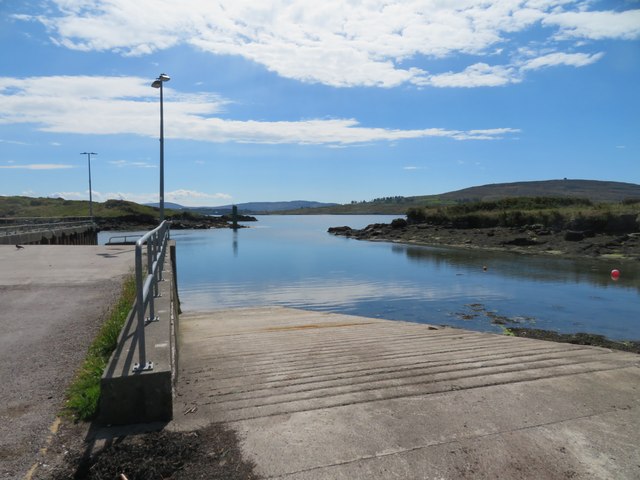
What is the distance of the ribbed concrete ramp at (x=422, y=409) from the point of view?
123 inches

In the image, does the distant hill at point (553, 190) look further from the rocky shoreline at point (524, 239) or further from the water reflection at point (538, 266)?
the water reflection at point (538, 266)

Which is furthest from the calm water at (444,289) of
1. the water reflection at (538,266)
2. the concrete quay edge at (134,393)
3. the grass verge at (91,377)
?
the concrete quay edge at (134,393)

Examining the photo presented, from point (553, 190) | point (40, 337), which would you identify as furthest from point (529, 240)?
point (553, 190)

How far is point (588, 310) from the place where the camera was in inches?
671

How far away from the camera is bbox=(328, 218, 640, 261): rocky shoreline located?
36.5m

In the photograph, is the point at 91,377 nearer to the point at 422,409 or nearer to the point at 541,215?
the point at 422,409

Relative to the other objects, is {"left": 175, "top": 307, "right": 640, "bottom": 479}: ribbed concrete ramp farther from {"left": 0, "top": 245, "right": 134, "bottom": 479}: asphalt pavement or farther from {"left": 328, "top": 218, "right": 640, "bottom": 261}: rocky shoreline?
{"left": 328, "top": 218, "right": 640, "bottom": 261}: rocky shoreline

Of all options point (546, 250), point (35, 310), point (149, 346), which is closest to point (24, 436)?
point (149, 346)

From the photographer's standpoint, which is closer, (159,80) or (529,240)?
(159,80)

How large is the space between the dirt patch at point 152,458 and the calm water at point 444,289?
40.5 ft

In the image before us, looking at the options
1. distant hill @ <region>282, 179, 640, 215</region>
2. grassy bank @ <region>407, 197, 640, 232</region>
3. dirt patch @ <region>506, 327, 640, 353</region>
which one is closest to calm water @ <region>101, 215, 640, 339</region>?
dirt patch @ <region>506, 327, 640, 353</region>

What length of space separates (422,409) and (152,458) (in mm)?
2055

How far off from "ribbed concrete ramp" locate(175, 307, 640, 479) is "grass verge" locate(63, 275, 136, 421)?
658 mm

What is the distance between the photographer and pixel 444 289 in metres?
22.5
